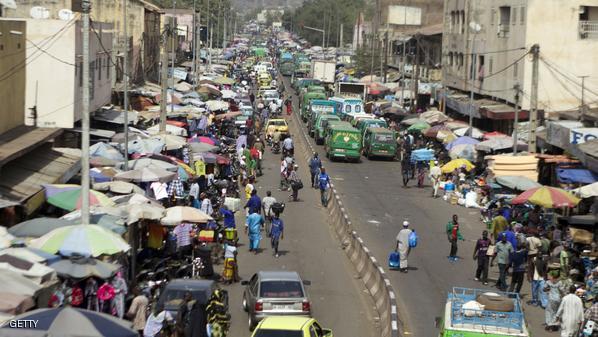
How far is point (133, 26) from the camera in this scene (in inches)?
2709

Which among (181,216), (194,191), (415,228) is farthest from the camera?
(415,228)

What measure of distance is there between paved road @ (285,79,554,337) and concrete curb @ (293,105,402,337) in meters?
0.51

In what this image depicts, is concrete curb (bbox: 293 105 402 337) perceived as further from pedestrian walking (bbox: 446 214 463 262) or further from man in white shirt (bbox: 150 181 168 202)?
man in white shirt (bbox: 150 181 168 202)

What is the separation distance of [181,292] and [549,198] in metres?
13.8

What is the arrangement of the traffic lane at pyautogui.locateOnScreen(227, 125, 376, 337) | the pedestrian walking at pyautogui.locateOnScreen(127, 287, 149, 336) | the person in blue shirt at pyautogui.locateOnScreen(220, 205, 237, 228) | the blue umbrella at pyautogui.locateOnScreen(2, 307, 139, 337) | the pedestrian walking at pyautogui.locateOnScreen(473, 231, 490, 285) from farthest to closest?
the person in blue shirt at pyautogui.locateOnScreen(220, 205, 237, 228) → the pedestrian walking at pyautogui.locateOnScreen(473, 231, 490, 285) → the traffic lane at pyautogui.locateOnScreen(227, 125, 376, 337) → the pedestrian walking at pyautogui.locateOnScreen(127, 287, 149, 336) → the blue umbrella at pyautogui.locateOnScreen(2, 307, 139, 337)

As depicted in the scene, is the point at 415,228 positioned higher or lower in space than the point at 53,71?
lower

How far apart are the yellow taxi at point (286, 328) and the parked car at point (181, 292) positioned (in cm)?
224

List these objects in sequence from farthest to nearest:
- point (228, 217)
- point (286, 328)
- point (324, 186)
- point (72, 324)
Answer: point (324, 186)
point (228, 217)
point (286, 328)
point (72, 324)

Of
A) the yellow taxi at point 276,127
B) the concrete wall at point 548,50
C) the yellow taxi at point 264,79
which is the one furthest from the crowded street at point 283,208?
the yellow taxi at point 264,79

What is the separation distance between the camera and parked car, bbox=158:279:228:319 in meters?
19.5

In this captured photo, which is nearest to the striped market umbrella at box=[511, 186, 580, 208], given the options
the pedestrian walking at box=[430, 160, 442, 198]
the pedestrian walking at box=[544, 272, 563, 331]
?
the pedestrian walking at box=[544, 272, 563, 331]

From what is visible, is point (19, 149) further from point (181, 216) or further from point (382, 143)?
point (382, 143)

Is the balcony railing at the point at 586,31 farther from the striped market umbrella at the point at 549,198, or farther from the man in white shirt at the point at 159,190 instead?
the man in white shirt at the point at 159,190

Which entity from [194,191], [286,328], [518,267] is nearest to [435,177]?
[194,191]
